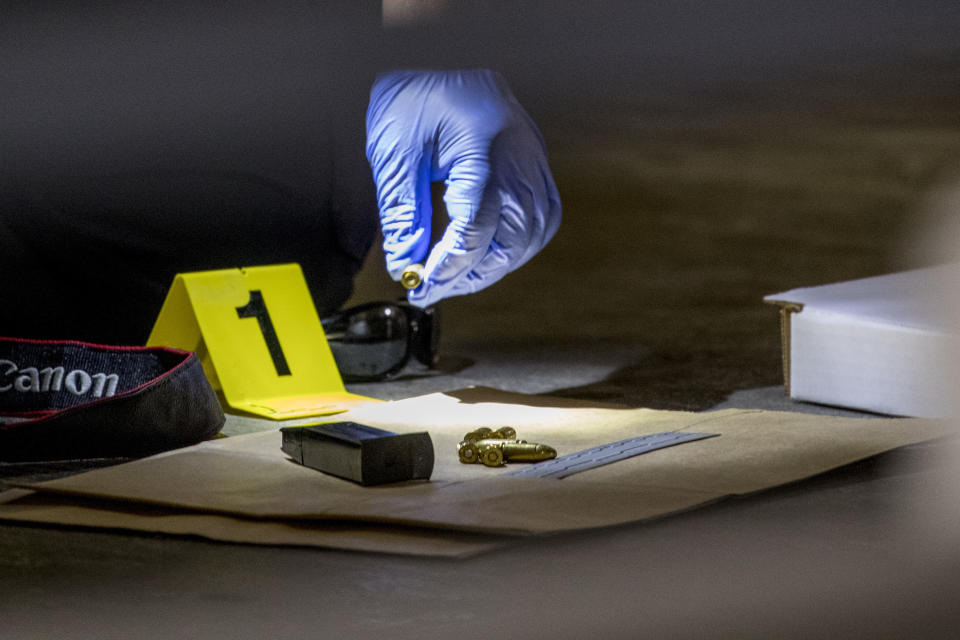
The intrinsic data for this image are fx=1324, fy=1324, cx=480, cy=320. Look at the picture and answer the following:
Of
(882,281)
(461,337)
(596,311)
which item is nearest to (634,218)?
(596,311)

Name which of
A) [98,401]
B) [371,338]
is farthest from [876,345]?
[98,401]

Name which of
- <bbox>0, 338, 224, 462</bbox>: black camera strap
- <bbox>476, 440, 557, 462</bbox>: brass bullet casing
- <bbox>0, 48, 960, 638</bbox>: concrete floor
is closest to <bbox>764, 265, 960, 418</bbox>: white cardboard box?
<bbox>0, 48, 960, 638</bbox>: concrete floor

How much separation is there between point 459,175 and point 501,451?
0.31 m

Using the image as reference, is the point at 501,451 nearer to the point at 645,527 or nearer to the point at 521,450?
the point at 521,450

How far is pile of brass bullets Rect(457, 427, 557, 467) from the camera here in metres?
0.79

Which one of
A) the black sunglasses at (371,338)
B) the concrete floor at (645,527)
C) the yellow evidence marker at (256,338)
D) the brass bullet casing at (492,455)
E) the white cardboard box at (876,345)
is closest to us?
the concrete floor at (645,527)

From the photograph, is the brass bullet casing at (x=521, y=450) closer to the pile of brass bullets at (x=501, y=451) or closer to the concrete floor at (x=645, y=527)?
the pile of brass bullets at (x=501, y=451)

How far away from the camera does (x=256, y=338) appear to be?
1.11 m

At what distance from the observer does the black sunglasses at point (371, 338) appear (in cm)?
118

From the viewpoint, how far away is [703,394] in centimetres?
109

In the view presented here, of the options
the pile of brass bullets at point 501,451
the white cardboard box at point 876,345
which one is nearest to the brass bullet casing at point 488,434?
the pile of brass bullets at point 501,451

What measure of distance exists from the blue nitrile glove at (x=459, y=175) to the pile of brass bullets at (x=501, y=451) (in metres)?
0.25

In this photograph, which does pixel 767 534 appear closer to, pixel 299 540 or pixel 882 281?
pixel 299 540

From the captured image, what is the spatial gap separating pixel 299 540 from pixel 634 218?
161cm
